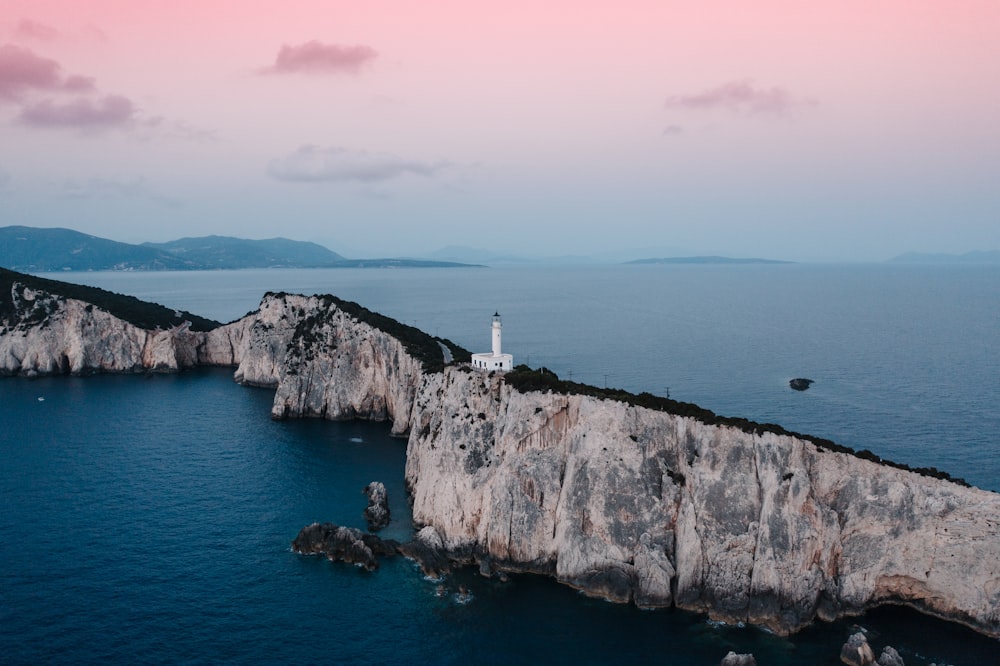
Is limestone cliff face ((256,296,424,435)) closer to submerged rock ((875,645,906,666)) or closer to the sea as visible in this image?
the sea

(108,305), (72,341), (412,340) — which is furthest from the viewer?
(108,305)

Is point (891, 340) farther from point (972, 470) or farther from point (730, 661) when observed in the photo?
point (730, 661)

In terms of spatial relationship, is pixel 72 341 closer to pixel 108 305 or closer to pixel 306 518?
pixel 108 305

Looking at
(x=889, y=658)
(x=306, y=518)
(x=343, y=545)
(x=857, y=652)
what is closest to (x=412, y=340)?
(x=306, y=518)

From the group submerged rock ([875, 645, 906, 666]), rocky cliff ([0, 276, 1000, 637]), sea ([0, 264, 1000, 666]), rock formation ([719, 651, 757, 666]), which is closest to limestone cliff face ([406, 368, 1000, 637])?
rocky cliff ([0, 276, 1000, 637])

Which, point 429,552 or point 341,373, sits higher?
point 341,373

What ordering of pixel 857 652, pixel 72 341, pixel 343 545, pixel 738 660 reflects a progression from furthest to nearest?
pixel 72 341
pixel 343 545
pixel 857 652
pixel 738 660
